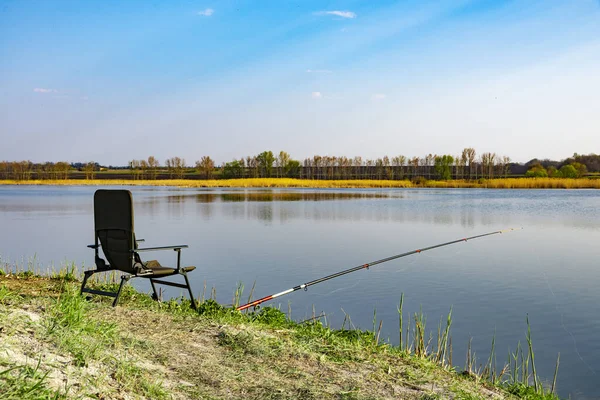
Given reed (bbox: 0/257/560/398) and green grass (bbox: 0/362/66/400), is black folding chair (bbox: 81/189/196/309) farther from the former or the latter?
green grass (bbox: 0/362/66/400)

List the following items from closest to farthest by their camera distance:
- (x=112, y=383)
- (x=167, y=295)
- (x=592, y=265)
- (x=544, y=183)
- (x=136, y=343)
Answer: (x=112, y=383) → (x=136, y=343) → (x=167, y=295) → (x=592, y=265) → (x=544, y=183)

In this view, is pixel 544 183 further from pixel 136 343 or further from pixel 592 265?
pixel 136 343

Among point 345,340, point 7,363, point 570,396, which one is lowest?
point 570,396

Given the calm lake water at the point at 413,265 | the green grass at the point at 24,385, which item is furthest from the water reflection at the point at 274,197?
the green grass at the point at 24,385

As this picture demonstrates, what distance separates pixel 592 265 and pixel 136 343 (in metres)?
10.4

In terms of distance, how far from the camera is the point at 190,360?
3947 mm

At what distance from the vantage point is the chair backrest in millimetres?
5355

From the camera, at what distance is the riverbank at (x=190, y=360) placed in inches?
127

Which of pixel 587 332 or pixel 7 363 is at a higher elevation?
pixel 7 363

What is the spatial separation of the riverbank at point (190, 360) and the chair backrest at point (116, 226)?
0.48 m

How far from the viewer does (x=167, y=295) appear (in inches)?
322

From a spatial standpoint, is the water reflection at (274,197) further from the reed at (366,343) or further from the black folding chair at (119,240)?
the reed at (366,343)

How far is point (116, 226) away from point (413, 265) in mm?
7253

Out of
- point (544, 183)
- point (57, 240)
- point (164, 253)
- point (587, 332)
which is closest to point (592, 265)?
point (587, 332)
